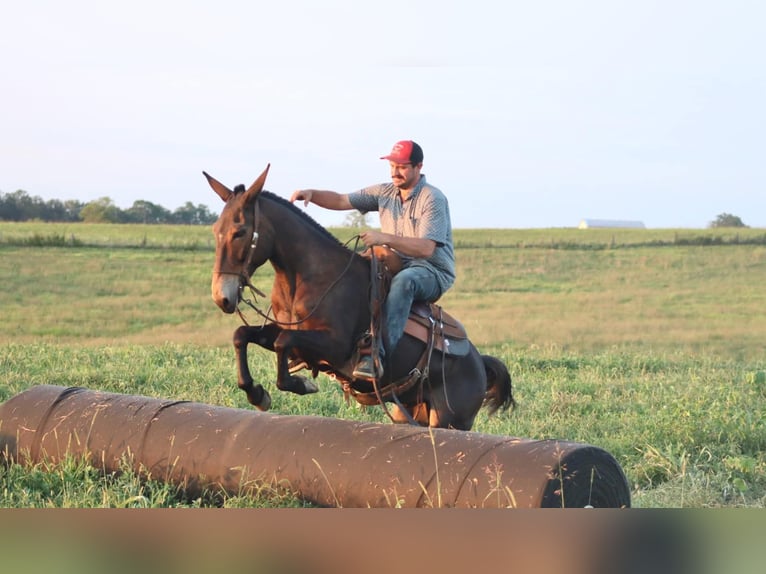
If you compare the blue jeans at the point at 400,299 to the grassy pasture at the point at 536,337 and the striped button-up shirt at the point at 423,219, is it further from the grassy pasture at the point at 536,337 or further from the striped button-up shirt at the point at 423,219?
the grassy pasture at the point at 536,337

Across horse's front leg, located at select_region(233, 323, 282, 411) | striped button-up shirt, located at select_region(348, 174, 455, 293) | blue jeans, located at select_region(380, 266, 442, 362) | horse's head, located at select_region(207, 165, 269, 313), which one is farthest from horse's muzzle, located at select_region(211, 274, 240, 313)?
striped button-up shirt, located at select_region(348, 174, 455, 293)

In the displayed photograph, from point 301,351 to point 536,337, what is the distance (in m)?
15.5

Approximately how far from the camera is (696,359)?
1588 centimetres

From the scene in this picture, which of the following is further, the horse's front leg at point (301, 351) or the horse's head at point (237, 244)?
the horse's front leg at point (301, 351)

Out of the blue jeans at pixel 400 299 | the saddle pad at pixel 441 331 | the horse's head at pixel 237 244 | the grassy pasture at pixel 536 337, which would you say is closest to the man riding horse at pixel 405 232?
the blue jeans at pixel 400 299

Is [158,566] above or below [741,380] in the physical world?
above

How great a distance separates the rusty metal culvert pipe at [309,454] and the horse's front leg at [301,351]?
33.6 inches

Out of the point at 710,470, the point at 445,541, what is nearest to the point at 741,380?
the point at 710,470

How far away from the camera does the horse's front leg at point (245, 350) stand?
639 centimetres

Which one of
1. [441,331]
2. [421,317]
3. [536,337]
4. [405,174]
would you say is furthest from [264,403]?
[536,337]

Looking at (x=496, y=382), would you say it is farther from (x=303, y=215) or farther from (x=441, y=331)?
(x=303, y=215)

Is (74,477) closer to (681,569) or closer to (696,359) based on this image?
(681,569)

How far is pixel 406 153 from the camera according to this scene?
279 inches

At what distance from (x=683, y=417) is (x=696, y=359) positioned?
25.2 ft
